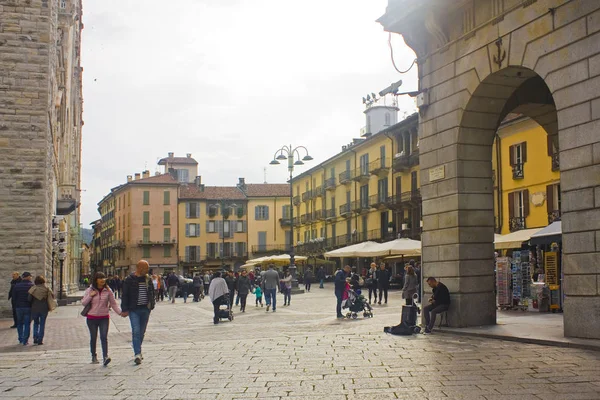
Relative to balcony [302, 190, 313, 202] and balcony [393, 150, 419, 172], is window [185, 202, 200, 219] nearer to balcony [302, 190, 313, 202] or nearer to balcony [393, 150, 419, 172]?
balcony [302, 190, 313, 202]

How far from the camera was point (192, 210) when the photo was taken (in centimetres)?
8794

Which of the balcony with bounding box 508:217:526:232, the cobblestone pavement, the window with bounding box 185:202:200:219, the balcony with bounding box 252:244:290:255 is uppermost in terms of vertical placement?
the window with bounding box 185:202:200:219

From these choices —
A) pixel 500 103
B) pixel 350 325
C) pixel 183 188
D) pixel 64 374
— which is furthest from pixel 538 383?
pixel 183 188

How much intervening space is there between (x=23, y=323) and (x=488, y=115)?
34.3ft

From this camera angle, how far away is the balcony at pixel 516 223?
36625 mm

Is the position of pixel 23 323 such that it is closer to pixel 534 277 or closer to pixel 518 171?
pixel 534 277

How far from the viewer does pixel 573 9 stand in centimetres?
1151

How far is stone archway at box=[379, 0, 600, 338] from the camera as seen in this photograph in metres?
11.3

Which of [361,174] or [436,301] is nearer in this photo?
[436,301]

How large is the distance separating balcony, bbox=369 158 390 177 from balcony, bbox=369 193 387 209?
1634 millimetres

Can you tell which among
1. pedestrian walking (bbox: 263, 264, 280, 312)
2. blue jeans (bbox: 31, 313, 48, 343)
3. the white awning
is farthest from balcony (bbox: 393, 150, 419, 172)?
blue jeans (bbox: 31, 313, 48, 343)

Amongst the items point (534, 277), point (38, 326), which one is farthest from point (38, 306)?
point (534, 277)

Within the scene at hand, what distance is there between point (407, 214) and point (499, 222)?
516 inches

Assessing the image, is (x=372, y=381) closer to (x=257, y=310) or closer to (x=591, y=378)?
(x=591, y=378)
